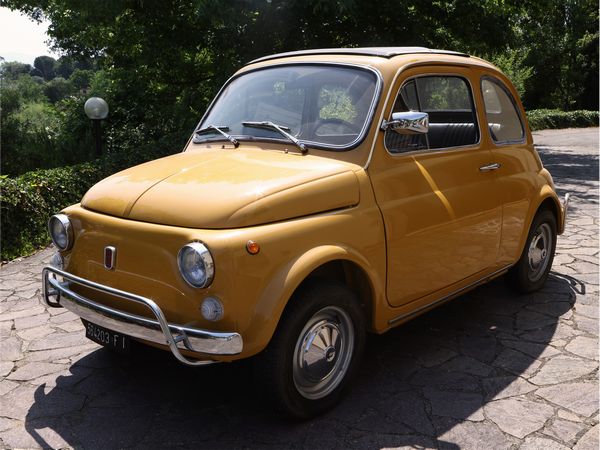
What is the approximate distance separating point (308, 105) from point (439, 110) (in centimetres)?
115

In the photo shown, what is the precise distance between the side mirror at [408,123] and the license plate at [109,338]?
1958 mm

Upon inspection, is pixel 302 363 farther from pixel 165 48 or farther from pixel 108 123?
pixel 108 123

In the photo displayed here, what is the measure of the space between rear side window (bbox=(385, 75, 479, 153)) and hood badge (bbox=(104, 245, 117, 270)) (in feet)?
5.71

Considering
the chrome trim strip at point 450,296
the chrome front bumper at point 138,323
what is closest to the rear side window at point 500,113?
the chrome trim strip at point 450,296

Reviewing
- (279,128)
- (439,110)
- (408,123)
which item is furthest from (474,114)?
(279,128)

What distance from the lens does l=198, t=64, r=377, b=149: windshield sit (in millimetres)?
3719

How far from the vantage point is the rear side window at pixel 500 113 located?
4.65 meters

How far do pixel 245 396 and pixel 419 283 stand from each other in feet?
4.29

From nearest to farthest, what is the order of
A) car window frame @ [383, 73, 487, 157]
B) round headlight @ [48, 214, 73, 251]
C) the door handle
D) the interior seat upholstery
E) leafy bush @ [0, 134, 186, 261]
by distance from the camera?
round headlight @ [48, 214, 73, 251], car window frame @ [383, 73, 487, 157], the interior seat upholstery, the door handle, leafy bush @ [0, 134, 186, 261]

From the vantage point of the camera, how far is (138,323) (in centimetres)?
300

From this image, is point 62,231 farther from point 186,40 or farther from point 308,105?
point 186,40

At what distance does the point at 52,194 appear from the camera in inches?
300

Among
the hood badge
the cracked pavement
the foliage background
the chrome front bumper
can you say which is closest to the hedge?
the foliage background

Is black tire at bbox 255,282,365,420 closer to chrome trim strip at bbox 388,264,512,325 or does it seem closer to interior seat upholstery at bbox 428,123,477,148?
chrome trim strip at bbox 388,264,512,325
